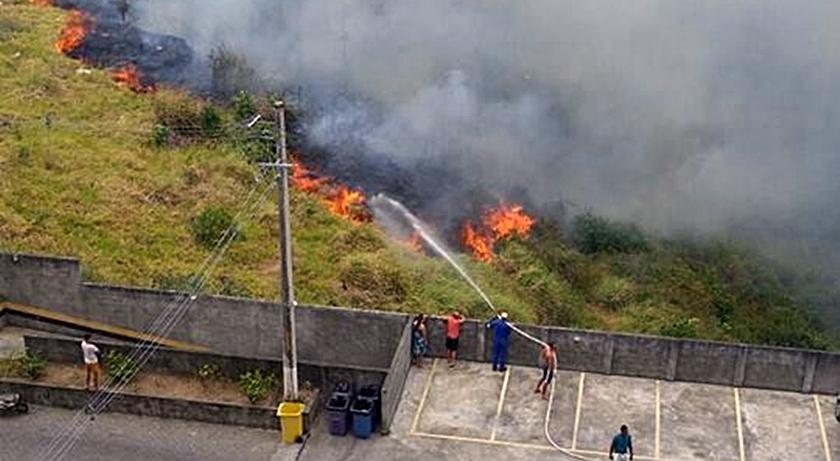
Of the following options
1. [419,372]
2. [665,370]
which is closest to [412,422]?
[419,372]

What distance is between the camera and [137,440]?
1897cm

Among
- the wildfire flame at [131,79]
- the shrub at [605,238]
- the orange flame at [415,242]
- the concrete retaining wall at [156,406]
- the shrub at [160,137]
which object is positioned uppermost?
the wildfire flame at [131,79]

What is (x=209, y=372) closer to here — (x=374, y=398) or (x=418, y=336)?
(x=374, y=398)

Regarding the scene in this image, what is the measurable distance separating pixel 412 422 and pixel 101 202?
13.9 meters

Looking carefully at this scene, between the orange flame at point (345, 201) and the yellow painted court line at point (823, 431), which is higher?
the orange flame at point (345, 201)

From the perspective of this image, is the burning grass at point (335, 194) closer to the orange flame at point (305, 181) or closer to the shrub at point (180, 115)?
the orange flame at point (305, 181)

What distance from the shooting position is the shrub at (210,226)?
27672 millimetres

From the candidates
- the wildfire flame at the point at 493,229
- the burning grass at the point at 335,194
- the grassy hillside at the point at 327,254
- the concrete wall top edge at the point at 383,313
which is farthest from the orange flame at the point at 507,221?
the concrete wall top edge at the point at 383,313

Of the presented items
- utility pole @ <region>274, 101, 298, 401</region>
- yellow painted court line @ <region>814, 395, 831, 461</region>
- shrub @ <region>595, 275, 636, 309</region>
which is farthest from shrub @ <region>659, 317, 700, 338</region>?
utility pole @ <region>274, 101, 298, 401</region>

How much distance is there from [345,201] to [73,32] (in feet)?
65.4

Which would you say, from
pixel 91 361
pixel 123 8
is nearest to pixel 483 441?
pixel 91 361

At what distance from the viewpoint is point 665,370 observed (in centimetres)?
2034

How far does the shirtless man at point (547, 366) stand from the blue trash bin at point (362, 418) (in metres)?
3.32

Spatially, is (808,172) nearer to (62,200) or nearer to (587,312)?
(587,312)
